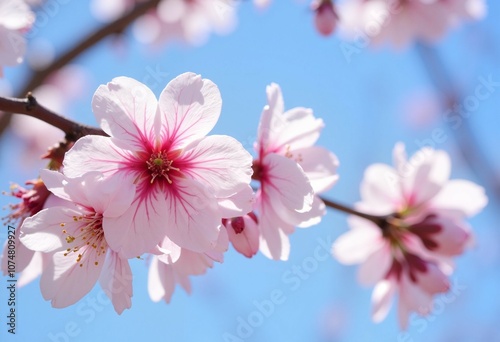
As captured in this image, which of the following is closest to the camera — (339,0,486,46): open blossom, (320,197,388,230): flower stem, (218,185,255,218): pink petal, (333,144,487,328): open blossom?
(218,185,255,218): pink petal

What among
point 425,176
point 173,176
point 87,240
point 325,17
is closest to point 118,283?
point 87,240

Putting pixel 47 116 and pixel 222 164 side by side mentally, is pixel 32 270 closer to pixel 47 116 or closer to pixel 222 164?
pixel 47 116

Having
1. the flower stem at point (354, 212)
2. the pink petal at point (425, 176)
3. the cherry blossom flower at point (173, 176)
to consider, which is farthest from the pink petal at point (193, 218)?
the pink petal at point (425, 176)

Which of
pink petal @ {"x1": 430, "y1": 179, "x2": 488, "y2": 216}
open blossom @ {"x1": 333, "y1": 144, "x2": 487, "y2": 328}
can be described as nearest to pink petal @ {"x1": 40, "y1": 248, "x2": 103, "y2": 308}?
open blossom @ {"x1": 333, "y1": 144, "x2": 487, "y2": 328}

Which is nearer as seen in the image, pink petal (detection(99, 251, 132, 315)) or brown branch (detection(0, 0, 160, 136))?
pink petal (detection(99, 251, 132, 315))

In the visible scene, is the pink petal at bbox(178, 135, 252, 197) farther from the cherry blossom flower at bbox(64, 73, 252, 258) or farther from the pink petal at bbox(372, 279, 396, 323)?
the pink petal at bbox(372, 279, 396, 323)

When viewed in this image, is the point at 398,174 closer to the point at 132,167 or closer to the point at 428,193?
the point at 428,193

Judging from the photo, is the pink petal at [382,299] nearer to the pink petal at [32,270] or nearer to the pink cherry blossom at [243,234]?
the pink cherry blossom at [243,234]
